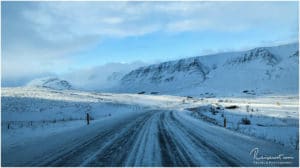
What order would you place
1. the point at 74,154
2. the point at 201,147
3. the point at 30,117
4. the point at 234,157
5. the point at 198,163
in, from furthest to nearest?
1. the point at 30,117
2. the point at 201,147
3. the point at 74,154
4. the point at 234,157
5. the point at 198,163

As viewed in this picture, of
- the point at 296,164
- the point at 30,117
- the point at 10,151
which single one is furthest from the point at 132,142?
the point at 30,117

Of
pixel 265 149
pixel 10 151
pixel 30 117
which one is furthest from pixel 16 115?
pixel 265 149

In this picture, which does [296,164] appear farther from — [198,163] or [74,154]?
[74,154]

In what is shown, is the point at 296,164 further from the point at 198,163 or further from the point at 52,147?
the point at 52,147

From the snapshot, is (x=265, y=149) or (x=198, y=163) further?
(x=265, y=149)

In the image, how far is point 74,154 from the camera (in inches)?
363

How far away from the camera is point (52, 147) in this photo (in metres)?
10.8

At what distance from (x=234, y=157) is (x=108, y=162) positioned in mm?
3474

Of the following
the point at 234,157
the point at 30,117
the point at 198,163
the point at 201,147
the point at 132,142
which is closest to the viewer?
the point at 198,163
